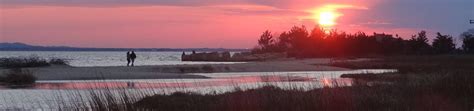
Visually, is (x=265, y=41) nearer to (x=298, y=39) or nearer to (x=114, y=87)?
(x=298, y=39)

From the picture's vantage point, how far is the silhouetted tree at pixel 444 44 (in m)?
114

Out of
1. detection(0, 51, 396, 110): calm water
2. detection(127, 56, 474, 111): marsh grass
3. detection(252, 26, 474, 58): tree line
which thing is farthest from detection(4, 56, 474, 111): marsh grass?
detection(252, 26, 474, 58): tree line

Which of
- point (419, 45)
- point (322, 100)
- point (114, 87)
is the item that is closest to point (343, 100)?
point (322, 100)

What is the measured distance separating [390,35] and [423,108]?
104495mm

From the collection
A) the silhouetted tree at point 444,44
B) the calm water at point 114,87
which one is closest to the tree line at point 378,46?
the silhouetted tree at point 444,44

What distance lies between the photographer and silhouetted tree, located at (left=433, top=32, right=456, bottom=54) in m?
114

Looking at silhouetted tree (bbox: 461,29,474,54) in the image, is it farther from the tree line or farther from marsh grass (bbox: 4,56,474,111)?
marsh grass (bbox: 4,56,474,111)

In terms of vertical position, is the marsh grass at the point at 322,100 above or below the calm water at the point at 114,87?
above

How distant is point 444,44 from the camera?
116000mm

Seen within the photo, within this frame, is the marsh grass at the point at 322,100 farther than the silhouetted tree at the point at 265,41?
No

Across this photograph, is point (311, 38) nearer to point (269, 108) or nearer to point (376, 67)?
point (376, 67)

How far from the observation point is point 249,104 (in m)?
17.1

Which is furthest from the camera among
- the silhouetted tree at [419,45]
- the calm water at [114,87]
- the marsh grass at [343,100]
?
the silhouetted tree at [419,45]

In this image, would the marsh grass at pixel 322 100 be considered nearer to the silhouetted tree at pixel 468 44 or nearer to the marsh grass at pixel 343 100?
the marsh grass at pixel 343 100
